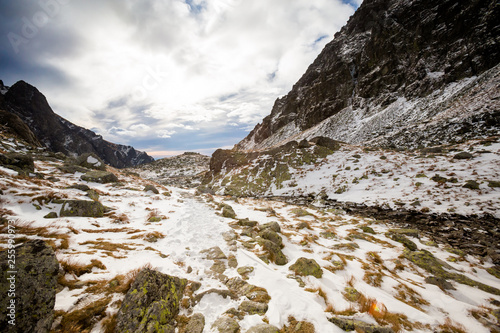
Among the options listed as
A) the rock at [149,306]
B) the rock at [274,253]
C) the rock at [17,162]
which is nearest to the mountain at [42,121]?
the rock at [17,162]

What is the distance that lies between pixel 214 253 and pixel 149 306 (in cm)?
318

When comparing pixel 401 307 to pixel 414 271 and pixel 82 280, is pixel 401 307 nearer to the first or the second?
pixel 414 271

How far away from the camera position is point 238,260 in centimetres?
596

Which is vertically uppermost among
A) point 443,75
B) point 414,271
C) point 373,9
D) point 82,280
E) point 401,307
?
point 373,9

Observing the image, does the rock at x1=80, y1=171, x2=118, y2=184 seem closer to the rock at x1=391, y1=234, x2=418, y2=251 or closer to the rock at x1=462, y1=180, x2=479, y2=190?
the rock at x1=391, y1=234, x2=418, y2=251

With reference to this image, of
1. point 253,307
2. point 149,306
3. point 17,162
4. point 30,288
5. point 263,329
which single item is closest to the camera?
point 30,288

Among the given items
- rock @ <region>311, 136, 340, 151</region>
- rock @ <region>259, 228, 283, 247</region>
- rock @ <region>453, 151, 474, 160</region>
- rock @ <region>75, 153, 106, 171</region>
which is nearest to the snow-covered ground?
rock @ <region>259, 228, 283, 247</region>

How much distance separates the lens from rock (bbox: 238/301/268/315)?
12.5 feet

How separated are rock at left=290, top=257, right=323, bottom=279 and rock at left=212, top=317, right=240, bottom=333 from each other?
9.06 feet

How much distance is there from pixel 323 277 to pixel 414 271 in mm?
4027

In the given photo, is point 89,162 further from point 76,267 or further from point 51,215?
point 76,267

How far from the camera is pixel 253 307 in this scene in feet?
12.8

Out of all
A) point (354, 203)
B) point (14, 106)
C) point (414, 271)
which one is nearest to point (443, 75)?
point (354, 203)

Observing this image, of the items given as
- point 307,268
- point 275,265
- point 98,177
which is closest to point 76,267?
point 275,265
